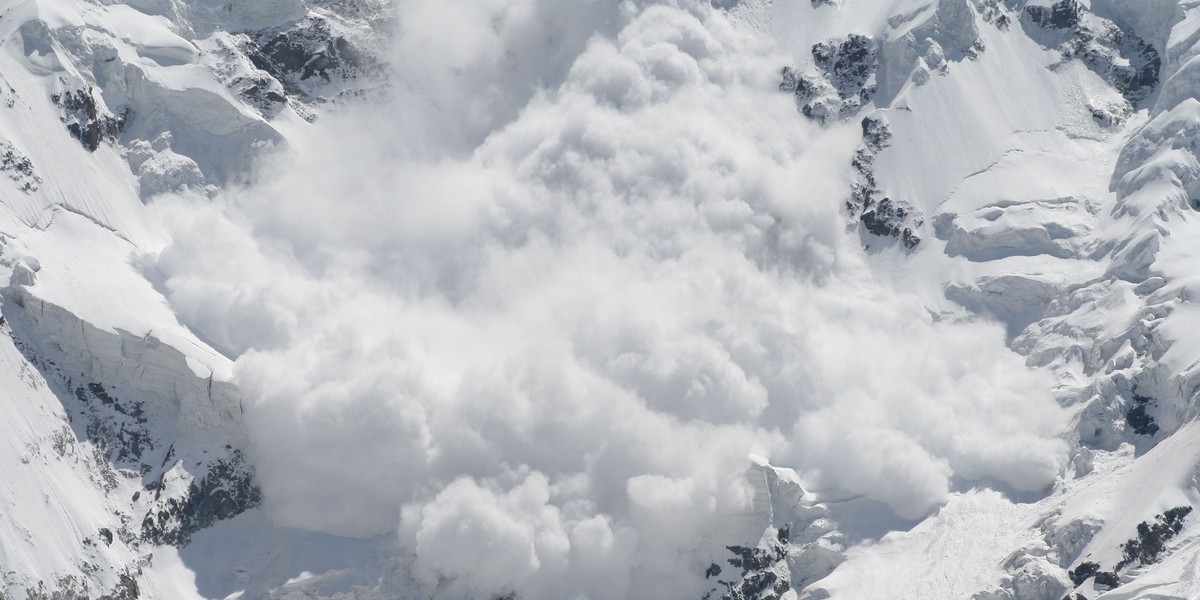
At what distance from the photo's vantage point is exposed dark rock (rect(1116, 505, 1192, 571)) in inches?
6344

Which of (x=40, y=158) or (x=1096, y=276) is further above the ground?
(x=1096, y=276)

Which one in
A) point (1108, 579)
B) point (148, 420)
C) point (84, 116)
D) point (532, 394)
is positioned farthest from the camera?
point (84, 116)

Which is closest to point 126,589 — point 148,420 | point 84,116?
point 148,420

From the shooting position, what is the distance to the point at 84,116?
19112 cm

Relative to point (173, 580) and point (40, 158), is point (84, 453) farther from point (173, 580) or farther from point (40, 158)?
point (40, 158)

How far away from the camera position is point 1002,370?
616ft

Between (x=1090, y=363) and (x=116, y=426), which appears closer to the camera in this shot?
(x=116, y=426)

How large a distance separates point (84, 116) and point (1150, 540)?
11283cm

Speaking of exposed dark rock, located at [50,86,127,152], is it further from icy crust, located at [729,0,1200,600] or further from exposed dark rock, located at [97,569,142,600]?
icy crust, located at [729,0,1200,600]

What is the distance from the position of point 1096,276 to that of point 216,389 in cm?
8917

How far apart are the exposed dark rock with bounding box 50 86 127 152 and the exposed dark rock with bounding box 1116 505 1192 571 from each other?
10933 centimetres

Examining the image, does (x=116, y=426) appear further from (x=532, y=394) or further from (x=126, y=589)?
(x=532, y=394)

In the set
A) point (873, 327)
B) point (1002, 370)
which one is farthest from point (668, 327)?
point (1002, 370)

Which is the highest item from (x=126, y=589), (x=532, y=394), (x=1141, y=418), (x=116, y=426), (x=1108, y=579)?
(x=1141, y=418)
